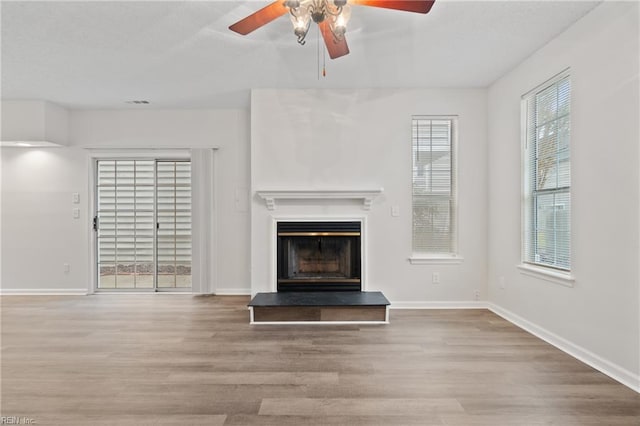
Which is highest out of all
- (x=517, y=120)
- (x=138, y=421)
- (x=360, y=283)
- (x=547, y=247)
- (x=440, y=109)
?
(x=440, y=109)

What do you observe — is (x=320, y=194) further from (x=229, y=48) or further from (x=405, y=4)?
(x=405, y=4)

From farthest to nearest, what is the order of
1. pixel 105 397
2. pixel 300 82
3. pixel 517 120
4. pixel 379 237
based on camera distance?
1. pixel 379 237
2. pixel 300 82
3. pixel 517 120
4. pixel 105 397

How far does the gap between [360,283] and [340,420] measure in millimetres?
2340

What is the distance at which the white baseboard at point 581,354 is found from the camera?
2.34m

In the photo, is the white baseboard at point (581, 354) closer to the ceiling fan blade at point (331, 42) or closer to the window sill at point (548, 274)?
the window sill at point (548, 274)

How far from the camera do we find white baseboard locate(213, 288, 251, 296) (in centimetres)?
503

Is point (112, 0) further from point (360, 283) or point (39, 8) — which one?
point (360, 283)

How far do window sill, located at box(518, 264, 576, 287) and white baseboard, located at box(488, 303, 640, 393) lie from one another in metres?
0.45

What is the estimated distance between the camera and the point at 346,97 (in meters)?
4.28

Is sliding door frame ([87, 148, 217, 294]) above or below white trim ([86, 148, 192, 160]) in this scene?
below

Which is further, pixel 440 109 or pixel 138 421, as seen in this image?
pixel 440 109

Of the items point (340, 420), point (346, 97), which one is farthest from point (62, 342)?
point (346, 97)

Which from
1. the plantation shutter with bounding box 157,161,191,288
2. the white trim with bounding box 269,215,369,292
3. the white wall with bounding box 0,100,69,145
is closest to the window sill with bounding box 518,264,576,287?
the white trim with bounding box 269,215,369,292

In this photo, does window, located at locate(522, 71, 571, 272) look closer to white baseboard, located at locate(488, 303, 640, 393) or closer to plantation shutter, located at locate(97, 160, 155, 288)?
white baseboard, located at locate(488, 303, 640, 393)
